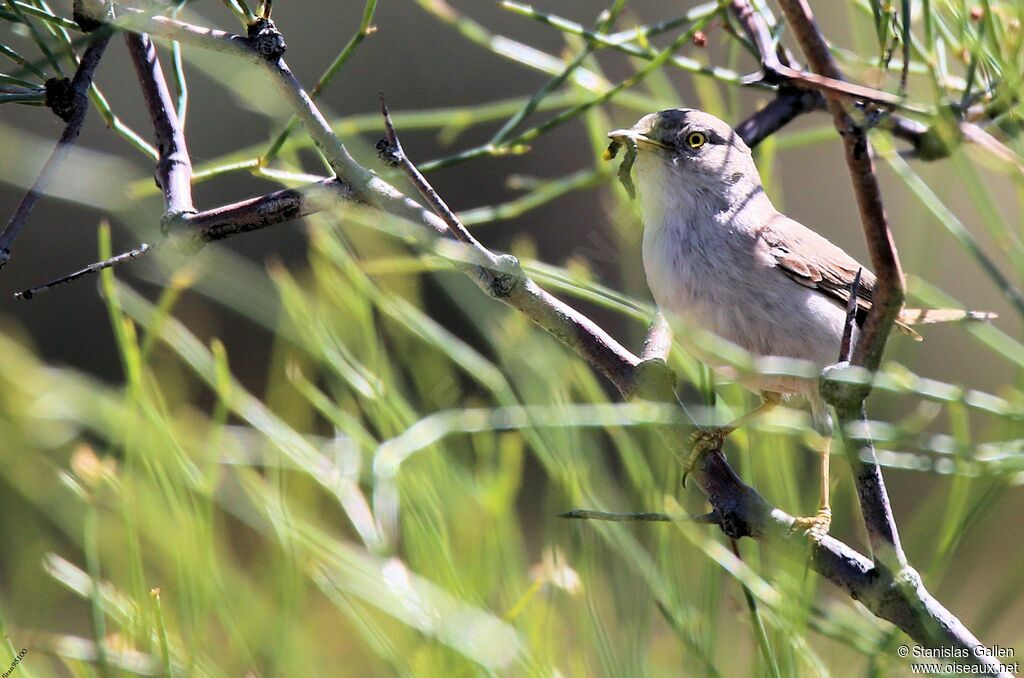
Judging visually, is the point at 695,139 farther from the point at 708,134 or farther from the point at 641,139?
the point at 641,139

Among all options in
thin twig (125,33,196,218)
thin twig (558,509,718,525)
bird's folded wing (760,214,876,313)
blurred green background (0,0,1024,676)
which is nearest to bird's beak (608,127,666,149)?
blurred green background (0,0,1024,676)

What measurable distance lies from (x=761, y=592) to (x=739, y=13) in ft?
3.02

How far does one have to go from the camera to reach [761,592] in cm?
130

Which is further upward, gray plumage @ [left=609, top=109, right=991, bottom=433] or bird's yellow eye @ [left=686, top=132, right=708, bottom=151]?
bird's yellow eye @ [left=686, top=132, right=708, bottom=151]

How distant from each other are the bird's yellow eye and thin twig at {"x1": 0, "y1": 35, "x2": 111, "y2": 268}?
64.1 inches

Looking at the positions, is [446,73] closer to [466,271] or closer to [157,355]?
[157,355]

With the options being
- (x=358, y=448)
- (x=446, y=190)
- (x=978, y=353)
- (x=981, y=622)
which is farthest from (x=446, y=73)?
(x=981, y=622)

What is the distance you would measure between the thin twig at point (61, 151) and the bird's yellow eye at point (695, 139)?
1.63 m

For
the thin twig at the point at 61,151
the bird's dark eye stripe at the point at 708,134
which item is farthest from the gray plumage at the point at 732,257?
the thin twig at the point at 61,151

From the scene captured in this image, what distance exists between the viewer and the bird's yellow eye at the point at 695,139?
2.48 m

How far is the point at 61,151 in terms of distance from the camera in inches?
40.1

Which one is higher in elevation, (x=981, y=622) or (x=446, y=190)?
(x=981, y=622)

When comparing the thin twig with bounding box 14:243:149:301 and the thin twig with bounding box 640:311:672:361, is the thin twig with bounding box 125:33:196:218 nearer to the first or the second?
the thin twig with bounding box 14:243:149:301

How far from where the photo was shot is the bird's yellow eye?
8.14 feet
